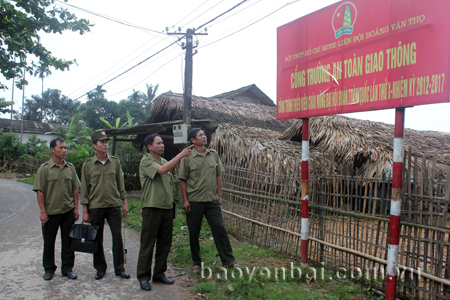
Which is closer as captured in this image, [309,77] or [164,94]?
[309,77]

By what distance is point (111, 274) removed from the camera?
3.95 metres

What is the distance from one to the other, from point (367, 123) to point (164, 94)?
22.3 feet

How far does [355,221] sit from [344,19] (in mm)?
2150

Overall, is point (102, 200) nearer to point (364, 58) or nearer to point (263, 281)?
point (263, 281)

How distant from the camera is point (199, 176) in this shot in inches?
157

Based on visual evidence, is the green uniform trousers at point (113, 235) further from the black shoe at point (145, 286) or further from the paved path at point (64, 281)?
the black shoe at point (145, 286)

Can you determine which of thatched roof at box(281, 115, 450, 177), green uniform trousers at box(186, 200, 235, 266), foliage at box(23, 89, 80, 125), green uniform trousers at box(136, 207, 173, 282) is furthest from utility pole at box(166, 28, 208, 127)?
foliage at box(23, 89, 80, 125)

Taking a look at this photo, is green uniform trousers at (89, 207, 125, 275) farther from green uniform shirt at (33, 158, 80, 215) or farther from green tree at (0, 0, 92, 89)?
green tree at (0, 0, 92, 89)

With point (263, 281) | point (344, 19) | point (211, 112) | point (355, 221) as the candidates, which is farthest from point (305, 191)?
point (211, 112)

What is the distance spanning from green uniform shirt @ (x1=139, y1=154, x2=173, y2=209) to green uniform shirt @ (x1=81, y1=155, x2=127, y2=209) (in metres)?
0.52

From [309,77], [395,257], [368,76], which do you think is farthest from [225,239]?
[368,76]

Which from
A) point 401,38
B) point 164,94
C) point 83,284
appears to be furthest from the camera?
point 164,94

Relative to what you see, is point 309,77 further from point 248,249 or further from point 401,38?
point 248,249

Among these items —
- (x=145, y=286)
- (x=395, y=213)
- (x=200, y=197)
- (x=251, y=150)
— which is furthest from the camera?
(x=251, y=150)
